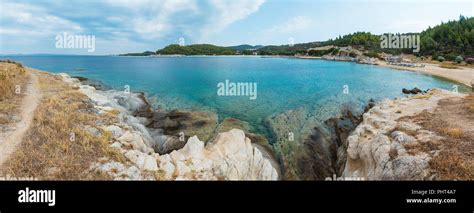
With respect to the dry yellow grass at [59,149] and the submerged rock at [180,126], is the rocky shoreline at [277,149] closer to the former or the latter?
the submerged rock at [180,126]

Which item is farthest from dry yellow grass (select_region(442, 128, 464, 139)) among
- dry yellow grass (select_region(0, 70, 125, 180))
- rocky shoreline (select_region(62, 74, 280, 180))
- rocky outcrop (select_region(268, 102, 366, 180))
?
dry yellow grass (select_region(0, 70, 125, 180))

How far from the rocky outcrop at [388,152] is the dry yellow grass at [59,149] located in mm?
7474

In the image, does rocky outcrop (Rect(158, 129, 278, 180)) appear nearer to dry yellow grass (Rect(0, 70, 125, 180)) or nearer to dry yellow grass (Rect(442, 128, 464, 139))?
dry yellow grass (Rect(0, 70, 125, 180))

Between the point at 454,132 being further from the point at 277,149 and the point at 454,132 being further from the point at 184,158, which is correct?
the point at 184,158

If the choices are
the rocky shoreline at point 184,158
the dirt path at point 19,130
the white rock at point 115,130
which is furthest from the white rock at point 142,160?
the dirt path at point 19,130

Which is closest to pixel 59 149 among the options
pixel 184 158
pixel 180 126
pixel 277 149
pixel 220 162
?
pixel 184 158

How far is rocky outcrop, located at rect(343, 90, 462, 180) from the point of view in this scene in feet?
19.8

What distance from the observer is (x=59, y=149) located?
260 inches

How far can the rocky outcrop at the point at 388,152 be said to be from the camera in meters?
6.03

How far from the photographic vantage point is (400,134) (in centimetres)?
770

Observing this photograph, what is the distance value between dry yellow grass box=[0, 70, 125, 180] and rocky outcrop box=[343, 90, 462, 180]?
747 cm

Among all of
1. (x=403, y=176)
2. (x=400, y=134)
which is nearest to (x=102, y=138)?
(x=403, y=176)
